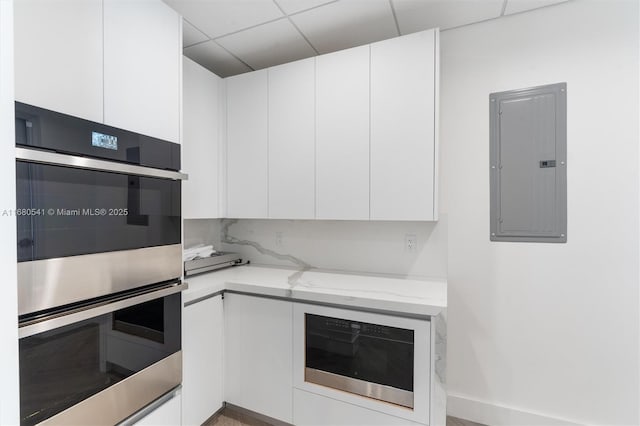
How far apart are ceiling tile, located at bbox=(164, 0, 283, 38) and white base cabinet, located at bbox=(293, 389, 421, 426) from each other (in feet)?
6.89

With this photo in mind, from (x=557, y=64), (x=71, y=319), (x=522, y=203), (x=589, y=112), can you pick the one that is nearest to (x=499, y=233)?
(x=522, y=203)

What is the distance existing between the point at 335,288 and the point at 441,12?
5.47 feet

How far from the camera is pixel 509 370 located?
185 cm

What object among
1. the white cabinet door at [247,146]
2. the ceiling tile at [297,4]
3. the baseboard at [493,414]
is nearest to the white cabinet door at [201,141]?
the white cabinet door at [247,146]

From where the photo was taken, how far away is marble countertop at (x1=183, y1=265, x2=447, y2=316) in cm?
154

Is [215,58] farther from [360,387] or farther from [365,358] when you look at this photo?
[360,387]

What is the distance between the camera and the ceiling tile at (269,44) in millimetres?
1886

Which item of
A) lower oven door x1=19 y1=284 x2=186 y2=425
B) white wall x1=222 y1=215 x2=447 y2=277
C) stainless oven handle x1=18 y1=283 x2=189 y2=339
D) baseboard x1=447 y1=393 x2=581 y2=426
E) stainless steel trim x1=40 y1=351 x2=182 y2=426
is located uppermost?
white wall x1=222 y1=215 x2=447 y2=277

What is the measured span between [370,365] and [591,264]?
1309mm

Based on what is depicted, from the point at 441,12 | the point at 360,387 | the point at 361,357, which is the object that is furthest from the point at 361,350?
the point at 441,12

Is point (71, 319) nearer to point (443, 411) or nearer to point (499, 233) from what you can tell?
point (443, 411)

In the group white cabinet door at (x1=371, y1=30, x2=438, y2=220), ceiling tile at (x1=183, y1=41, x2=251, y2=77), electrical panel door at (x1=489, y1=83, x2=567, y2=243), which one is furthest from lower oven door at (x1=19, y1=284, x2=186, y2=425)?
electrical panel door at (x1=489, y1=83, x2=567, y2=243)

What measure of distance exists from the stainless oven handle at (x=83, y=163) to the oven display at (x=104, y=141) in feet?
0.19

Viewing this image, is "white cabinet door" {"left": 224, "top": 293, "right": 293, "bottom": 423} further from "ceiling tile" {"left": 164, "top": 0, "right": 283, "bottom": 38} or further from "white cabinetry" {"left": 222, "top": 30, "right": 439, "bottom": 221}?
"ceiling tile" {"left": 164, "top": 0, "right": 283, "bottom": 38}
